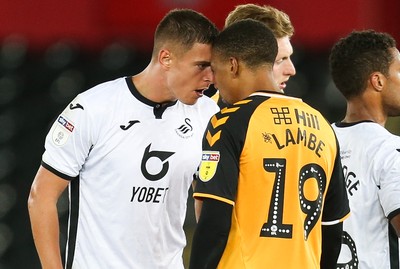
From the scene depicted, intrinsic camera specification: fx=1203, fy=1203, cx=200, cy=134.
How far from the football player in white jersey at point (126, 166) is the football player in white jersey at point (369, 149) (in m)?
0.62

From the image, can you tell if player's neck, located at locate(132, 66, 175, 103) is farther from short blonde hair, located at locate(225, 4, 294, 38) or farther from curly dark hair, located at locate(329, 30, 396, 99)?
curly dark hair, located at locate(329, 30, 396, 99)

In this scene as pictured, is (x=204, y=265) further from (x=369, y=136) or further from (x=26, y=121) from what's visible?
(x=26, y=121)

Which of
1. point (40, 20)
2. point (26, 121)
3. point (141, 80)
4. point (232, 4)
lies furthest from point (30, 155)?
point (141, 80)

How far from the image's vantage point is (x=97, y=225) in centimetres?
444

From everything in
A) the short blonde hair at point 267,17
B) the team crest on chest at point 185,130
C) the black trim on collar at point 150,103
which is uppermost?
the short blonde hair at point 267,17

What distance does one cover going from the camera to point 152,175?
445 centimetres

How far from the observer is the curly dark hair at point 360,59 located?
4.68 m

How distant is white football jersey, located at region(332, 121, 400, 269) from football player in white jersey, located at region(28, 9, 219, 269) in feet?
2.06

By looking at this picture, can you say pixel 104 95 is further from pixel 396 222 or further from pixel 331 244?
pixel 396 222

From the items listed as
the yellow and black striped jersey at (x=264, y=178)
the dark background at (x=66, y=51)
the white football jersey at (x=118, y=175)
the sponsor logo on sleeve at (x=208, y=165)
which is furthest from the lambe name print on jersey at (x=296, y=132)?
the dark background at (x=66, y=51)

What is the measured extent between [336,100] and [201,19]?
124 inches

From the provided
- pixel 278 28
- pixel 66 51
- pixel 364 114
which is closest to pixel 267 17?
pixel 278 28

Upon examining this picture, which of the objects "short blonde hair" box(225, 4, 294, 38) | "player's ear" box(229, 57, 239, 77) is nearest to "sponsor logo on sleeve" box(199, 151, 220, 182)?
A: "player's ear" box(229, 57, 239, 77)

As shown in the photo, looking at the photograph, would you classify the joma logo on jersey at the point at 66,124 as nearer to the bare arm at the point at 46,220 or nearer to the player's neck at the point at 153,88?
the bare arm at the point at 46,220
